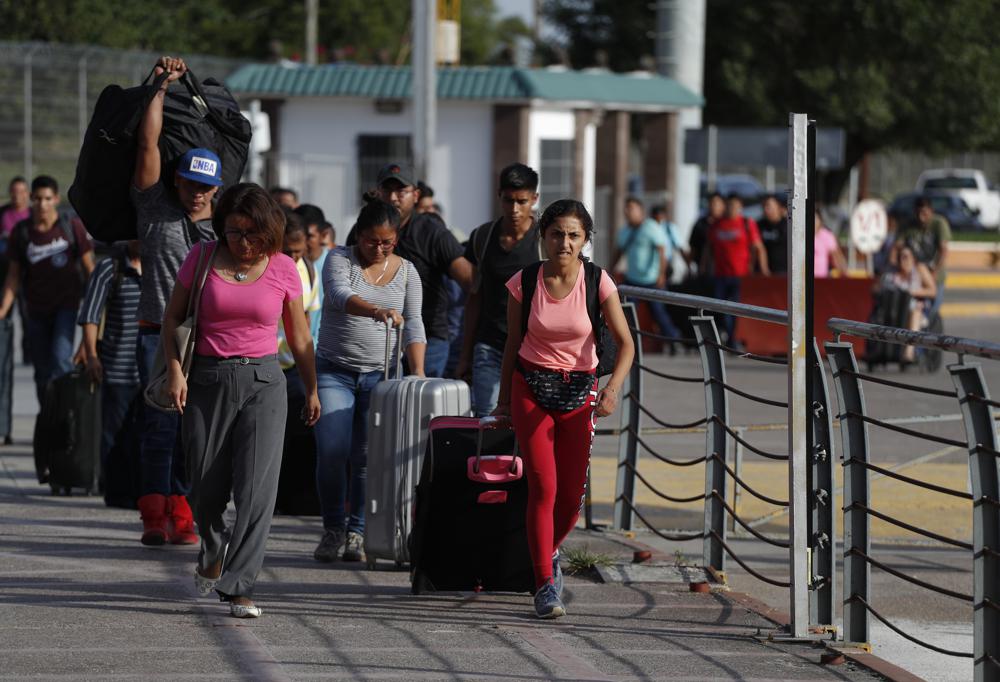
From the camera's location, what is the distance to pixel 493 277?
8578 millimetres

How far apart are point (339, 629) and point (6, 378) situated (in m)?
6.43

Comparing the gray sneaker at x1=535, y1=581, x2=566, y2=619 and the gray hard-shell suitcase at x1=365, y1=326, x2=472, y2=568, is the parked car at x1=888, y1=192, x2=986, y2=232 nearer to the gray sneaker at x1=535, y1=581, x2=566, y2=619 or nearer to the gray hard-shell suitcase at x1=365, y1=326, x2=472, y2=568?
the gray hard-shell suitcase at x1=365, y1=326, x2=472, y2=568

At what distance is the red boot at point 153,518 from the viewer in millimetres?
8617

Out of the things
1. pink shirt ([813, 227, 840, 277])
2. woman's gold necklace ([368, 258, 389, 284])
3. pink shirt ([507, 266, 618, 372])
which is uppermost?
woman's gold necklace ([368, 258, 389, 284])

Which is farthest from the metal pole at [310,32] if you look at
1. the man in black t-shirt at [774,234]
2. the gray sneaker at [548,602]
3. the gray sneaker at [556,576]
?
the gray sneaker at [548,602]

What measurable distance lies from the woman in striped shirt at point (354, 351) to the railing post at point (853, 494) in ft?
7.47

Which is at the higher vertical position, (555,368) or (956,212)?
(555,368)

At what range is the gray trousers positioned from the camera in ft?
23.3

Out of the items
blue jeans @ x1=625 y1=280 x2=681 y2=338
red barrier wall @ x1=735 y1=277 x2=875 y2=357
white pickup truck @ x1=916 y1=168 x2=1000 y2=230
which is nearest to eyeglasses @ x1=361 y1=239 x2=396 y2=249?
red barrier wall @ x1=735 y1=277 x2=875 y2=357

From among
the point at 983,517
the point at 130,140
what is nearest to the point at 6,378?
the point at 130,140

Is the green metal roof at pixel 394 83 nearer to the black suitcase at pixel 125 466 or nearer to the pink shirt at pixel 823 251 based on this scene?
the pink shirt at pixel 823 251

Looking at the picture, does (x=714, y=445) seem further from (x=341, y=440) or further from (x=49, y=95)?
(x=49, y=95)

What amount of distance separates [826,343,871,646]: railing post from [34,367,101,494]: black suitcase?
4.87 m

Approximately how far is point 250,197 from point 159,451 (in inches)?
77.8
